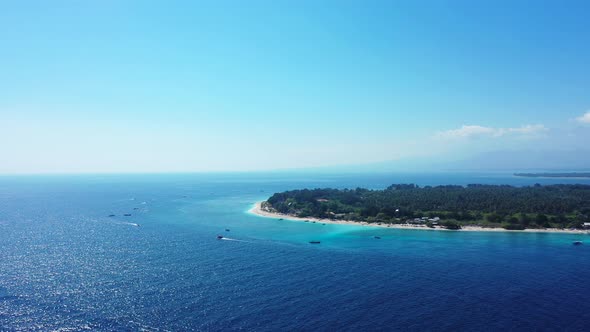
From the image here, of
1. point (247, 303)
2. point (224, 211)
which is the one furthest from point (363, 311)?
point (224, 211)

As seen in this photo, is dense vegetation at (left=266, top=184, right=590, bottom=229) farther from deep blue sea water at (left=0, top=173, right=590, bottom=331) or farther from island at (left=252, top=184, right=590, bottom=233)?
deep blue sea water at (left=0, top=173, right=590, bottom=331)

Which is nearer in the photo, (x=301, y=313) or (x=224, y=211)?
(x=301, y=313)

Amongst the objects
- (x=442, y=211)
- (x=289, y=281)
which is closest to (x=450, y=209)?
(x=442, y=211)

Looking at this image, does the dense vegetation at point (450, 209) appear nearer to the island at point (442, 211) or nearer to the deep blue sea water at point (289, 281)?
the island at point (442, 211)

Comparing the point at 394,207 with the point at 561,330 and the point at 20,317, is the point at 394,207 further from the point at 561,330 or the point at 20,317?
the point at 20,317

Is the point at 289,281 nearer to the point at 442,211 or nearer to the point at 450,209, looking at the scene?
the point at 442,211

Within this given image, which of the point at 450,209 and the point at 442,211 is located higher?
the point at 450,209
